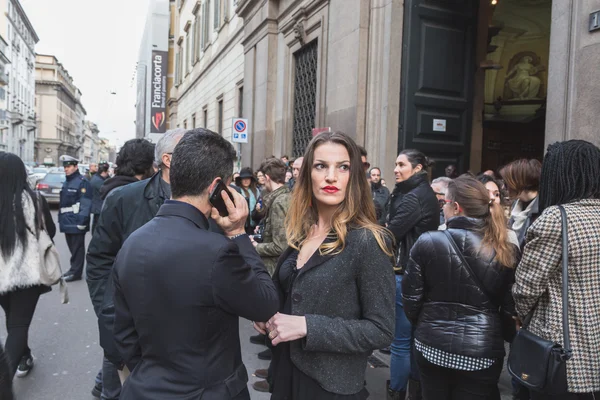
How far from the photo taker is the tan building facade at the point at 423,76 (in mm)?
4914

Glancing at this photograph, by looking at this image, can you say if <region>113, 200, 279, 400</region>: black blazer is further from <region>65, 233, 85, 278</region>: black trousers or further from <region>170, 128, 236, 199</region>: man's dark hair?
<region>65, 233, 85, 278</region>: black trousers

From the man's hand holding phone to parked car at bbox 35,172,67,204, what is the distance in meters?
19.0

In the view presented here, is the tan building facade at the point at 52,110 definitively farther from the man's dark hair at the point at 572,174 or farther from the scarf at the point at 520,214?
the man's dark hair at the point at 572,174

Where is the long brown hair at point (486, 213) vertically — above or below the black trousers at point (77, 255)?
above

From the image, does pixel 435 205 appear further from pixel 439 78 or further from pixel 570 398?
pixel 439 78

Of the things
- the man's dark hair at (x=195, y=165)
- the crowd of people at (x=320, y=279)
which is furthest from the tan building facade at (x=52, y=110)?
the man's dark hair at (x=195, y=165)

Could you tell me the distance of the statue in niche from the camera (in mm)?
13102

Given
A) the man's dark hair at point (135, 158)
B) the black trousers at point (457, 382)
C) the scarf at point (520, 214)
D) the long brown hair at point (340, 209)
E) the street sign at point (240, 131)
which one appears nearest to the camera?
the long brown hair at point (340, 209)

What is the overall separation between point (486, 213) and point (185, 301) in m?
1.97

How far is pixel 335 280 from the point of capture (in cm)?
191

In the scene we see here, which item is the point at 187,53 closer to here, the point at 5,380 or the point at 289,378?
the point at 289,378

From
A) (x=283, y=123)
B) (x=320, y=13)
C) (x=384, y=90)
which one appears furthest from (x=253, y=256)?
A: (x=283, y=123)

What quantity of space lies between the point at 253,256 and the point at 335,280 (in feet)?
1.11

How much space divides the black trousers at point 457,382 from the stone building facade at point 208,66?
1431 cm
